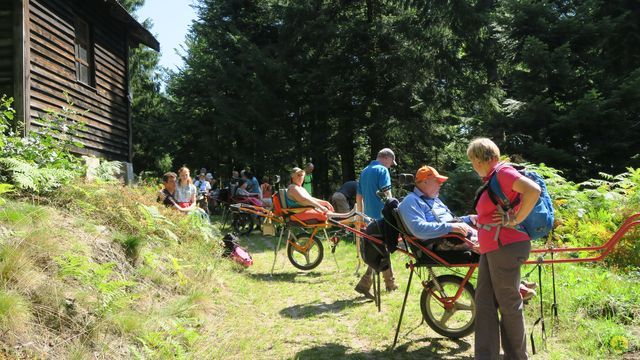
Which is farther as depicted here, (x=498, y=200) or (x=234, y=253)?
(x=234, y=253)

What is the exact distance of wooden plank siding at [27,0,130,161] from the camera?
948 centimetres

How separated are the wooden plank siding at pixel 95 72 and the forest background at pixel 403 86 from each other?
315 inches

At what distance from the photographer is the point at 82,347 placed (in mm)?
3143

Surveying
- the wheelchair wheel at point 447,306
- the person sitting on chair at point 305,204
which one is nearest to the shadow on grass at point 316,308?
the wheelchair wheel at point 447,306

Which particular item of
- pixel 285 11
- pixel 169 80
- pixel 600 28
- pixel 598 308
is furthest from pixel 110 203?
pixel 169 80

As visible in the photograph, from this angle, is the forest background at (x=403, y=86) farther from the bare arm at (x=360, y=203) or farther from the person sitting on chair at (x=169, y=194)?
the person sitting on chair at (x=169, y=194)

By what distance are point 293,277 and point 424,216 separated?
149 inches

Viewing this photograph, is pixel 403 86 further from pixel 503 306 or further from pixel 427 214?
pixel 503 306

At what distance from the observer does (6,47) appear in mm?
8875

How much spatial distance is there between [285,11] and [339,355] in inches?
694

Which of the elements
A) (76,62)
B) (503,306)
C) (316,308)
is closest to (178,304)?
(316,308)

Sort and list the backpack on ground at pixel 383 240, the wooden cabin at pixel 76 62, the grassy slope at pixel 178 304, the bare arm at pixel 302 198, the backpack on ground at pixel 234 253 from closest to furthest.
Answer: the grassy slope at pixel 178 304 → the backpack on ground at pixel 383 240 → the bare arm at pixel 302 198 → the backpack on ground at pixel 234 253 → the wooden cabin at pixel 76 62

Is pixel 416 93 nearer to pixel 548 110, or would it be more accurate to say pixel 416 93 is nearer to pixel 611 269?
pixel 548 110

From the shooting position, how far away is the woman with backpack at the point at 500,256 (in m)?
3.42
